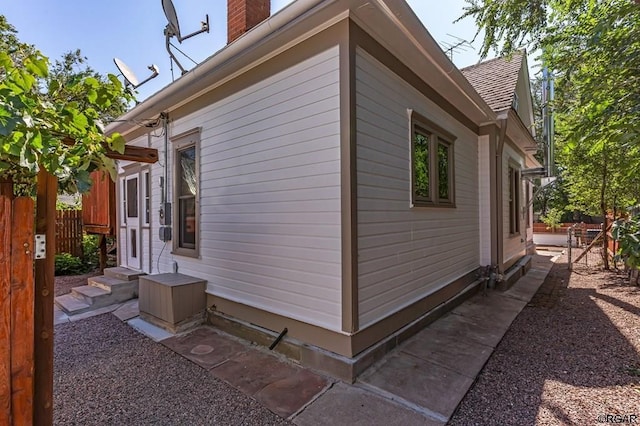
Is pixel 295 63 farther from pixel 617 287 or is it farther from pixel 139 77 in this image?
pixel 617 287

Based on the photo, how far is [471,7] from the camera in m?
4.76

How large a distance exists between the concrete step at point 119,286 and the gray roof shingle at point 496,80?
305 inches

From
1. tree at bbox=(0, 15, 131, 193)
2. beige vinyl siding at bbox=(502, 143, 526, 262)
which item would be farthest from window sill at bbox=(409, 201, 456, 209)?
tree at bbox=(0, 15, 131, 193)

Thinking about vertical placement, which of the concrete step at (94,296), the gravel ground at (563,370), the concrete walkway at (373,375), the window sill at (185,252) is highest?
the window sill at (185,252)

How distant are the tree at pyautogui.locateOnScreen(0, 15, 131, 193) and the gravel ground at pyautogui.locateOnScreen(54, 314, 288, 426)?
6.26 ft

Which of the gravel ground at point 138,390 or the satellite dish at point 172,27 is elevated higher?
the satellite dish at point 172,27

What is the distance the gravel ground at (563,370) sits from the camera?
2.53 meters

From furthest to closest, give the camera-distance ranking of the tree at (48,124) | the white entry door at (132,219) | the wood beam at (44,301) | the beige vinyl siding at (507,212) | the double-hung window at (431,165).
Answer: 1. the beige vinyl siding at (507,212)
2. the white entry door at (132,219)
3. the double-hung window at (431,165)
4. the wood beam at (44,301)
5. the tree at (48,124)

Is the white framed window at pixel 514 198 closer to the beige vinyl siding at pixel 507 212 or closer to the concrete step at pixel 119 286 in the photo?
the beige vinyl siding at pixel 507 212

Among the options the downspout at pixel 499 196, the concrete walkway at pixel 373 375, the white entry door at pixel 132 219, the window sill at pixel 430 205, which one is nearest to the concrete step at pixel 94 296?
the white entry door at pixel 132 219

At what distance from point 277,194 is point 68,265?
8.31 m

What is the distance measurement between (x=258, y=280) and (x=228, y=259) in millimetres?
672

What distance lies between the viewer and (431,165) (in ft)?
15.7

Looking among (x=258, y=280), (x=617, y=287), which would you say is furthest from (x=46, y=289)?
(x=617, y=287)
